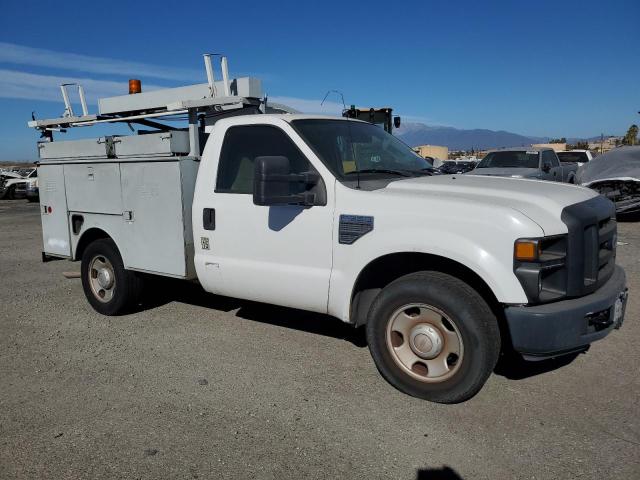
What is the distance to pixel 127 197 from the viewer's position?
514 cm

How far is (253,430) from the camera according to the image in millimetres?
3270

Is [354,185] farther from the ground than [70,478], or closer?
farther from the ground

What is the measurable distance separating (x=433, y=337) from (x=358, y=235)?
2.85ft

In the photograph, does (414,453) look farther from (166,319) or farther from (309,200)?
(166,319)

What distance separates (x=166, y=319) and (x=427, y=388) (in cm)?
304

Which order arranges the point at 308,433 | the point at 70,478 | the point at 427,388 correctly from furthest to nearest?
the point at 427,388, the point at 308,433, the point at 70,478

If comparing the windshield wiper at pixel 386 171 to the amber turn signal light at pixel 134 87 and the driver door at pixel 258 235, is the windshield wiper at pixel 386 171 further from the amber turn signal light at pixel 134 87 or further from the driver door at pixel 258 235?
the amber turn signal light at pixel 134 87

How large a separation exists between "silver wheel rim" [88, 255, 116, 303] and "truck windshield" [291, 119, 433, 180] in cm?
272

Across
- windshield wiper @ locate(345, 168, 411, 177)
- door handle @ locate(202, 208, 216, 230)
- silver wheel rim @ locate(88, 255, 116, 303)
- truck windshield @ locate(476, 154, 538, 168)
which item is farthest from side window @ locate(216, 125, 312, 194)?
truck windshield @ locate(476, 154, 538, 168)

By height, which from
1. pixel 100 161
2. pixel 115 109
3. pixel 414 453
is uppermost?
pixel 115 109

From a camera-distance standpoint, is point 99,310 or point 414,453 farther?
point 99,310

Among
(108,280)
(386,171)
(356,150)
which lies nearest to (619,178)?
(386,171)

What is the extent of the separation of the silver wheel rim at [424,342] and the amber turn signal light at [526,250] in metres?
0.61

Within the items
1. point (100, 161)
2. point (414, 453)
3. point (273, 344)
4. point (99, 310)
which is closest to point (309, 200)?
point (273, 344)
